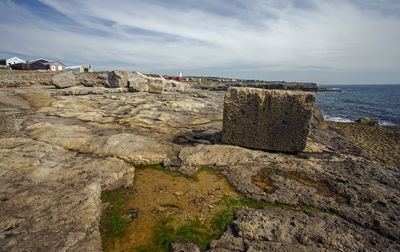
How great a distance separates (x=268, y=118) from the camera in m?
5.23

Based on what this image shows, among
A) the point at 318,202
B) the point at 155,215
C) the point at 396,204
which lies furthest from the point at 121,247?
the point at 396,204

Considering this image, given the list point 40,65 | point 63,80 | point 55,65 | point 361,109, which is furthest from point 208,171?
point 40,65

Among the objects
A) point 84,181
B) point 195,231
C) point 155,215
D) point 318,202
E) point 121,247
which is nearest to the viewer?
point 121,247

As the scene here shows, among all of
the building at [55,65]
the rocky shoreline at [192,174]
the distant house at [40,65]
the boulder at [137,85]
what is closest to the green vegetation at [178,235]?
the rocky shoreline at [192,174]

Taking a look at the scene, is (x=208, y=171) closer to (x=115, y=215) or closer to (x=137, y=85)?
(x=115, y=215)

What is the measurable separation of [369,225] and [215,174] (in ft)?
8.54

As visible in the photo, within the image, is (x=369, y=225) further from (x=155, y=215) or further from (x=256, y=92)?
(x=256, y=92)

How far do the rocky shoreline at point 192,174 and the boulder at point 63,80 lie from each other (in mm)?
8419

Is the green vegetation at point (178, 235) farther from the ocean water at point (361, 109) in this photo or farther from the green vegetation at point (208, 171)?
the ocean water at point (361, 109)

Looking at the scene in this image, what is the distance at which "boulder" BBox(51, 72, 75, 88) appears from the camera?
14.1 meters

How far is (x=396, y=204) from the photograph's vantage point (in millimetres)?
3133

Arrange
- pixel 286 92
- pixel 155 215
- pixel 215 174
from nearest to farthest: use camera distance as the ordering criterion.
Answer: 1. pixel 155 215
2. pixel 215 174
3. pixel 286 92

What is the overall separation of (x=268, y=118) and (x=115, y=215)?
14.1 ft

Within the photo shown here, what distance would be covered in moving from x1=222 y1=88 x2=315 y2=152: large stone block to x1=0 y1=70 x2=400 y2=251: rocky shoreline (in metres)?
0.44
